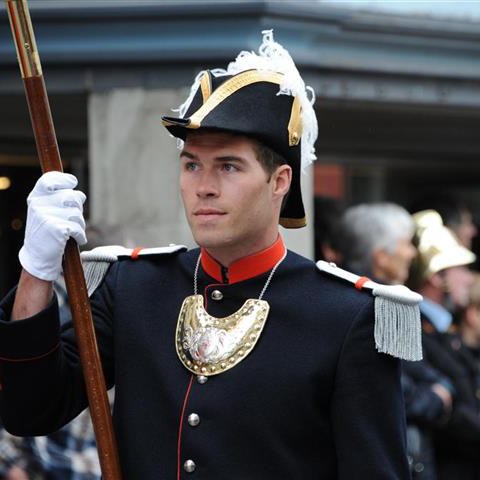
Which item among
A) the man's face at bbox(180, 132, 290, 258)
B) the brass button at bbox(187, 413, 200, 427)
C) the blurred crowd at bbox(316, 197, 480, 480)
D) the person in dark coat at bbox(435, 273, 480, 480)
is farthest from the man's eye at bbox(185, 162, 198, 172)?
the person in dark coat at bbox(435, 273, 480, 480)

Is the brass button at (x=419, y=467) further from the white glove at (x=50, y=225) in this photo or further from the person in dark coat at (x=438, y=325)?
the white glove at (x=50, y=225)

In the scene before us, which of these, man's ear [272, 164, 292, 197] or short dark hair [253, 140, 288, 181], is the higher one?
short dark hair [253, 140, 288, 181]

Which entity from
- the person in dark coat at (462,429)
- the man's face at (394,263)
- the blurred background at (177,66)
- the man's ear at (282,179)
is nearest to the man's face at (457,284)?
the person in dark coat at (462,429)

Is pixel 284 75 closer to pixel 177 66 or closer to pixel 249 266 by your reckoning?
pixel 249 266

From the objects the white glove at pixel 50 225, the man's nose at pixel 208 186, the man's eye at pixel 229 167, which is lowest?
the white glove at pixel 50 225

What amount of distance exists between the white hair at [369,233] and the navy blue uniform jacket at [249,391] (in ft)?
10.3

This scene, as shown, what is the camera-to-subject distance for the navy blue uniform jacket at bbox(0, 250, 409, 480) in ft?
8.99

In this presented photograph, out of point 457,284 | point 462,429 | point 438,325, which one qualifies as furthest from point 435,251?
point 462,429

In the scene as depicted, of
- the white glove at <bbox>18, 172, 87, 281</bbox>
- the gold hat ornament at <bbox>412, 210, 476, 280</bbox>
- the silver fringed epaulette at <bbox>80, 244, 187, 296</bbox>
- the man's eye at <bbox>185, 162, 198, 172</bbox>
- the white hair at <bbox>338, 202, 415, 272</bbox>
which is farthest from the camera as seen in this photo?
the gold hat ornament at <bbox>412, 210, 476, 280</bbox>

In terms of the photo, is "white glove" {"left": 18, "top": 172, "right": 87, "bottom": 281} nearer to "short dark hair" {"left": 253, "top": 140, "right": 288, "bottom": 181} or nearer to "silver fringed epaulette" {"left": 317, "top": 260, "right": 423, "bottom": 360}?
"short dark hair" {"left": 253, "top": 140, "right": 288, "bottom": 181}

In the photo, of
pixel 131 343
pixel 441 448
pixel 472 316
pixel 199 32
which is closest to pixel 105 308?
pixel 131 343

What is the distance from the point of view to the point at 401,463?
279 centimetres

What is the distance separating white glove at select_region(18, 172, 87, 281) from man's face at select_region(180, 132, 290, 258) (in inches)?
9.6

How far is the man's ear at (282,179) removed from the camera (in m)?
2.87
